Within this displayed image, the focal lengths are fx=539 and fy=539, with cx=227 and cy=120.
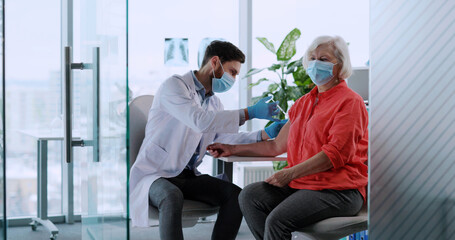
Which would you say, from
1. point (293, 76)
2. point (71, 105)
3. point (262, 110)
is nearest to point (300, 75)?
point (293, 76)

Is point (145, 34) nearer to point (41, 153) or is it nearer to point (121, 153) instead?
point (41, 153)

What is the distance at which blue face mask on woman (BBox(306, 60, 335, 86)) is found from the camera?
7.26ft

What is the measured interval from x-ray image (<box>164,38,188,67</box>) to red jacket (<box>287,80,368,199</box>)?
1.93 meters

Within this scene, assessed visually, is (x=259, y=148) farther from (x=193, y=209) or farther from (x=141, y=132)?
(x=141, y=132)

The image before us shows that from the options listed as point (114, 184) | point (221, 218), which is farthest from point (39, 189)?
point (114, 184)

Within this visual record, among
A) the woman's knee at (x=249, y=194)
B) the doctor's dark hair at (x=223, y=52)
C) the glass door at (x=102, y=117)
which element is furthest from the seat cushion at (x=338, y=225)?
the doctor's dark hair at (x=223, y=52)

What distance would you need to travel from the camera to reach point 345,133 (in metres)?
2.03

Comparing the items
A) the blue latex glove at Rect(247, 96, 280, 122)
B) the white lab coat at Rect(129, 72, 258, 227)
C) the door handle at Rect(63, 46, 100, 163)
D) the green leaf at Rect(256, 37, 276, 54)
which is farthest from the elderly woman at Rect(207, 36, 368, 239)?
the green leaf at Rect(256, 37, 276, 54)

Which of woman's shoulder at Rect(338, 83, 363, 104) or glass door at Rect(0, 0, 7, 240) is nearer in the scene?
glass door at Rect(0, 0, 7, 240)

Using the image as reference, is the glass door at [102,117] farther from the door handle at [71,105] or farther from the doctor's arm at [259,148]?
the doctor's arm at [259,148]

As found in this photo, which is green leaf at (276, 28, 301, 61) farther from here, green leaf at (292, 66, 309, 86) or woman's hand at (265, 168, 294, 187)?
woman's hand at (265, 168, 294, 187)

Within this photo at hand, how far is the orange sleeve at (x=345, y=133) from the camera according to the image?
2.03m

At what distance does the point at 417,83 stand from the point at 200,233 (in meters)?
2.59

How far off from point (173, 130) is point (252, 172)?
76.9 inches
